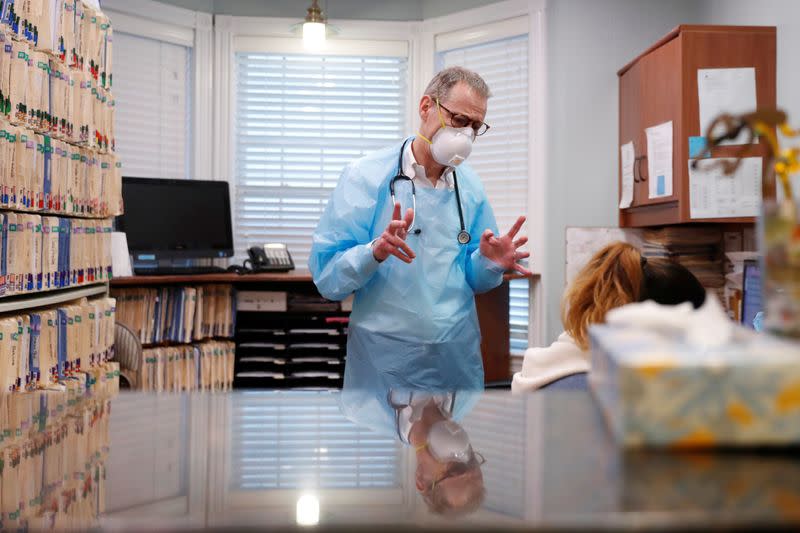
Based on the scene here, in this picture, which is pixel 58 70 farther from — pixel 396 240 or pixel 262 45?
pixel 262 45

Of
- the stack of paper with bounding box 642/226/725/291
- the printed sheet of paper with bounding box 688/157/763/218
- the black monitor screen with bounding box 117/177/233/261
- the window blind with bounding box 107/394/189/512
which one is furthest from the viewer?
the black monitor screen with bounding box 117/177/233/261

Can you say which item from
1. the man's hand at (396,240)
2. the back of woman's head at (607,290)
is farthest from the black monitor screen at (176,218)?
the back of woman's head at (607,290)

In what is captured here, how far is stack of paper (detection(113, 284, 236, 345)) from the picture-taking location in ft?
14.1

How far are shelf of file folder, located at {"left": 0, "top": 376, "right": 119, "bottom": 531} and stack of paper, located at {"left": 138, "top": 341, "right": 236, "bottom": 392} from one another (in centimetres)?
314

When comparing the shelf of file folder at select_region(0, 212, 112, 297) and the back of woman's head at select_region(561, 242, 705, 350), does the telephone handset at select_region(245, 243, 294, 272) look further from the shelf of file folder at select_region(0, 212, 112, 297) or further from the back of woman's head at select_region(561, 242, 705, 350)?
the back of woman's head at select_region(561, 242, 705, 350)

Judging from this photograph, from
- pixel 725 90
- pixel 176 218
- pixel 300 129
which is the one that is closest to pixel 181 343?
pixel 176 218

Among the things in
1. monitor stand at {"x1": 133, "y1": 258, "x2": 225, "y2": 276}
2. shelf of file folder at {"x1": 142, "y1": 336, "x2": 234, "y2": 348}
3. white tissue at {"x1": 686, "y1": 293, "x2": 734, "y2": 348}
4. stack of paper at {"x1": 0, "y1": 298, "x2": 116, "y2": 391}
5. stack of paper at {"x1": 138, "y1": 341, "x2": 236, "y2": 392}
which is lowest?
stack of paper at {"x1": 138, "y1": 341, "x2": 236, "y2": 392}

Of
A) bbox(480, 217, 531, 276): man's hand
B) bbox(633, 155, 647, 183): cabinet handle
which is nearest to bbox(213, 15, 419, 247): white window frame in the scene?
bbox(633, 155, 647, 183): cabinet handle

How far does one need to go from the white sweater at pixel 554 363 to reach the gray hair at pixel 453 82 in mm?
1034

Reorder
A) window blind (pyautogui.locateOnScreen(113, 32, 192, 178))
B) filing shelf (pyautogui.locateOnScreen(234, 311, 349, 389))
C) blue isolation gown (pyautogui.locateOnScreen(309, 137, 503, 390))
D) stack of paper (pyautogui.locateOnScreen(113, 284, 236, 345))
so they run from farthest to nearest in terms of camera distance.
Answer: window blind (pyautogui.locateOnScreen(113, 32, 192, 178)), filing shelf (pyautogui.locateOnScreen(234, 311, 349, 389)), stack of paper (pyautogui.locateOnScreen(113, 284, 236, 345)), blue isolation gown (pyautogui.locateOnScreen(309, 137, 503, 390))

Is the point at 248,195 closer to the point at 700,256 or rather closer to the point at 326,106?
the point at 326,106

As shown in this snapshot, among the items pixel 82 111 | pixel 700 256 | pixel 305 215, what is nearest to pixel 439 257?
pixel 82 111

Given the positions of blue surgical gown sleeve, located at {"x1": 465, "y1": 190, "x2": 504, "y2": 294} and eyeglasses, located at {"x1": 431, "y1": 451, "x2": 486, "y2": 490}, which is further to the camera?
blue surgical gown sleeve, located at {"x1": 465, "y1": 190, "x2": 504, "y2": 294}

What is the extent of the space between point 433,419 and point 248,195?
4.17 metres
